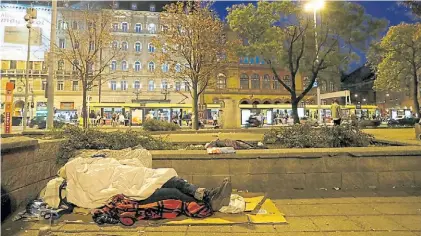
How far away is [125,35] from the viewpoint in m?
53.2

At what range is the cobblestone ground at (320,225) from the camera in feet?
11.8

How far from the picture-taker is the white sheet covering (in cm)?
402

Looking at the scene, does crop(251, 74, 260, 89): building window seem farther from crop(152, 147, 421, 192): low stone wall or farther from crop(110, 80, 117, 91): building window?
crop(152, 147, 421, 192): low stone wall

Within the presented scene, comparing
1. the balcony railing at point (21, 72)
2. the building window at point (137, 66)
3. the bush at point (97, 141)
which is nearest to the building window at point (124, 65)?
the building window at point (137, 66)

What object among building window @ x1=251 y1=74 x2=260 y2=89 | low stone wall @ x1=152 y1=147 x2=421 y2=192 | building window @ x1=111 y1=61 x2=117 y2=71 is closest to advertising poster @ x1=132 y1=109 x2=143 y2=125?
building window @ x1=111 y1=61 x2=117 y2=71

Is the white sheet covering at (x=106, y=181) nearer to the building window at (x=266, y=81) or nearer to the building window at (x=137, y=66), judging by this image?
the building window at (x=137, y=66)

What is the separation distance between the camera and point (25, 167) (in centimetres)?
A: 445

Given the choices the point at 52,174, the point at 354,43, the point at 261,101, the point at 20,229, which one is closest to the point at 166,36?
the point at 354,43

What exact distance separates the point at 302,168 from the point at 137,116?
104ft

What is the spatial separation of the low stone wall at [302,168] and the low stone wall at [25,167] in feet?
5.62

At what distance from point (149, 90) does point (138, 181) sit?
5030 centimetres

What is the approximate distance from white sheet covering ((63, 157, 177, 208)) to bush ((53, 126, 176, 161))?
52.0 inches

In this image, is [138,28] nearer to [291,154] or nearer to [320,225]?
[291,154]

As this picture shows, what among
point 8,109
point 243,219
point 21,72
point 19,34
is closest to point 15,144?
point 243,219
